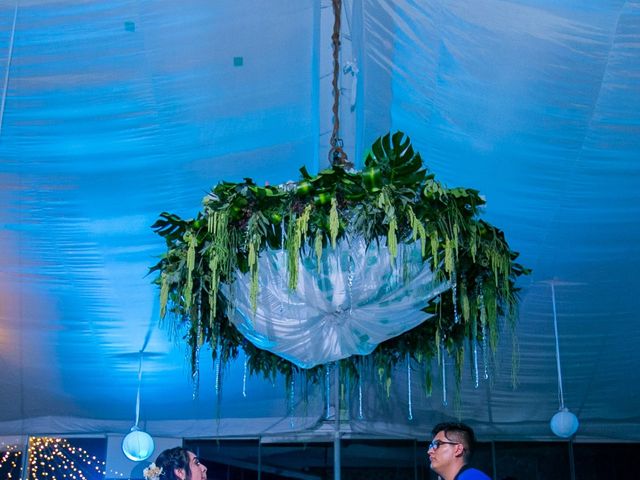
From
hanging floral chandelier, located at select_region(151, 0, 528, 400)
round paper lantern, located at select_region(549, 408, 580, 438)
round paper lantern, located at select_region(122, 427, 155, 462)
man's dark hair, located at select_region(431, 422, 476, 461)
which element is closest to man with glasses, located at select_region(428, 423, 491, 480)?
man's dark hair, located at select_region(431, 422, 476, 461)

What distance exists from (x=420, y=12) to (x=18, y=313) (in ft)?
13.8

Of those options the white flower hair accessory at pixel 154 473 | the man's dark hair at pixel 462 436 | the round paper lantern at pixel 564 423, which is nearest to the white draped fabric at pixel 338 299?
the man's dark hair at pixel 462 436

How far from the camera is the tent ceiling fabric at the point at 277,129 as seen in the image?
183 inches

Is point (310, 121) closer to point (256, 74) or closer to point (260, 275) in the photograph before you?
point (256, 74)

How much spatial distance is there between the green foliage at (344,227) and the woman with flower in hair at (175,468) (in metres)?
0.56

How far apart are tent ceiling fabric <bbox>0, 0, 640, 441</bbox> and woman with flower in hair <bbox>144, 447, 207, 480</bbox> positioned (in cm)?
182

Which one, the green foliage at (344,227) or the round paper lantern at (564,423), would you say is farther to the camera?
the round paper lantern at (564,423)

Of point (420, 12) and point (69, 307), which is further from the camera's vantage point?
point (69, 307)

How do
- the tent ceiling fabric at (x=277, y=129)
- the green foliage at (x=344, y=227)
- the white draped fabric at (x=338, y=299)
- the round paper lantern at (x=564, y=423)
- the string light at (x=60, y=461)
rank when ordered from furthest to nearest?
the string light at (x=60, y=461) < the round paper lantern at (x=564, y=423) < the tent ceiling fabric at (x=277, y=129) < the white draped fabric at (x=338, y=299) < the green foliage at (x=344, y=227)

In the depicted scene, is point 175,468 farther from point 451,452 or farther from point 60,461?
point 60,461

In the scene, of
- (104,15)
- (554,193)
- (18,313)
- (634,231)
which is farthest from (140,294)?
(634,231)

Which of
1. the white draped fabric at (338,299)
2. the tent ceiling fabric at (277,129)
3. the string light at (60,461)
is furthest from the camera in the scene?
the string light at (60,461)

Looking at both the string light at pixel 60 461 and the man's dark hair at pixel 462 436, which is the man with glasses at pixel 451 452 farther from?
the string light at pixel 60 461

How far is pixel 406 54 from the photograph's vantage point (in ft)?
16.6
